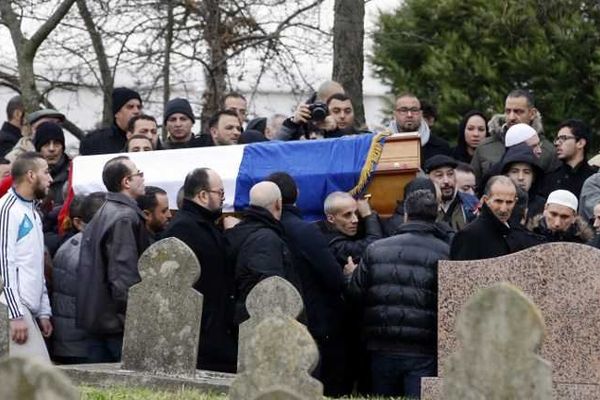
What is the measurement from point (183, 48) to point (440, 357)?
39.8 ft

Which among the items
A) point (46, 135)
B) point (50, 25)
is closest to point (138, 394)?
point (46, 135)

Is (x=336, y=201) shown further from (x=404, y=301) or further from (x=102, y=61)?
(x=102, y=61)

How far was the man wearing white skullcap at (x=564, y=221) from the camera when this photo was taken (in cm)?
1409

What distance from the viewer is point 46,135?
15688 millimetres

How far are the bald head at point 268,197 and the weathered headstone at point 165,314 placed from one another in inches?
39.6

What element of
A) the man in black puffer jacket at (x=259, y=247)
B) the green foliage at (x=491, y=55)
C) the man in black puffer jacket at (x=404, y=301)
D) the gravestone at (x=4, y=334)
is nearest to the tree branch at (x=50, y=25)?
the green foliage at (x=491, y=55)

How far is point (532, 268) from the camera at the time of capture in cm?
1245

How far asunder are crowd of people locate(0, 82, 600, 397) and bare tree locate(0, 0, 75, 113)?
20.2 feet

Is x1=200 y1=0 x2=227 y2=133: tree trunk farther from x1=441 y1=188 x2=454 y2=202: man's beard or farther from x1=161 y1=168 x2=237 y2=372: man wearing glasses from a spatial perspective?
x1=161 y1=168 x2=237 y2=372: man wearing glasses

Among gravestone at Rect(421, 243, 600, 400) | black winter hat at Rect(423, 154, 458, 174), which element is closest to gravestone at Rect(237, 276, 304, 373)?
gravestone at Rect(421, 243, 600, 400)

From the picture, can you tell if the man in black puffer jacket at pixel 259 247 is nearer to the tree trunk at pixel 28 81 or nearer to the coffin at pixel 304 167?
the coffin at pixel 304 167

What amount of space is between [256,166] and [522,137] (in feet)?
7.05

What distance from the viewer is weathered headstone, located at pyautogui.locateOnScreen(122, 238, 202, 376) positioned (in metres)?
12.6

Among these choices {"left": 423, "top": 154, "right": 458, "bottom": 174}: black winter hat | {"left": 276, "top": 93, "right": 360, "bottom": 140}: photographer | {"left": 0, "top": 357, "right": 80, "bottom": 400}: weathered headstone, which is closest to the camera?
{"left": 0, "top": 357, "right": 80, "bottom": 400}: weathered headstone
